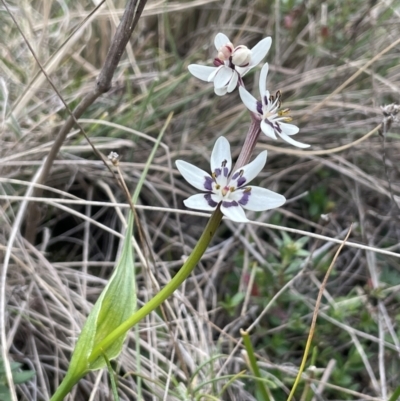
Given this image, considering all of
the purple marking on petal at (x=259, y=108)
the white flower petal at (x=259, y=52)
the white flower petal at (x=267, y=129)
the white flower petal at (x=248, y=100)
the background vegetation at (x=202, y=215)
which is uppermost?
the white flower petal at (x=259, y=52)

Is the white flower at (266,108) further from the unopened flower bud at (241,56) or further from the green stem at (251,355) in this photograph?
the green stem at (251,355)

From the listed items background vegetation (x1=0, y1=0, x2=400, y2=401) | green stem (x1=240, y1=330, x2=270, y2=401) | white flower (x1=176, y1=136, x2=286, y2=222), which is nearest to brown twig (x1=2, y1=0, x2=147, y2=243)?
background vegetation (x1=0, y1=0, x2=400, y2=401)


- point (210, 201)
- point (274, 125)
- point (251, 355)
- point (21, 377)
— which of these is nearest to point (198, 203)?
point (210, 201)

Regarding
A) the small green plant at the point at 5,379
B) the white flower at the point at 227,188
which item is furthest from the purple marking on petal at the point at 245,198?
the small green plant at the point at 5,379

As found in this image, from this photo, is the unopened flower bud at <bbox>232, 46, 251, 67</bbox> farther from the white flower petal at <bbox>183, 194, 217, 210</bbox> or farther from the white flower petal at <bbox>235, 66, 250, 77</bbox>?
the white flower petal at <bbox>183, 194, 217, 210</bbox>

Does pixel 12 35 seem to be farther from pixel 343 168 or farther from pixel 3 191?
pixel 343 168

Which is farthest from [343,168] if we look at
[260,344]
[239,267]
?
[260,344]
